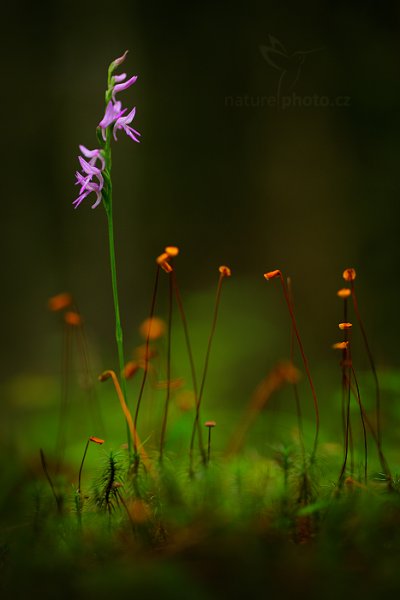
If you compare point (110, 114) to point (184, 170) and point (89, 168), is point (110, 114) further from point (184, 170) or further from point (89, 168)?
point (184, 170)

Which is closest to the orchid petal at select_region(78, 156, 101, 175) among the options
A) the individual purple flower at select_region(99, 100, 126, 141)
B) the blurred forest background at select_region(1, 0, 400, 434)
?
the individual purple flower at select_region(99, 100, 126, 141)

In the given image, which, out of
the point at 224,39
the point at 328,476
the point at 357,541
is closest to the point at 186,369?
the point at 328,476

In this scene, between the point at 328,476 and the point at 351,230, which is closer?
the point at 328,476

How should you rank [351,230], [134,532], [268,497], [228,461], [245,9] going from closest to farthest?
1. [134,532]
2. [268,497]
3. [228,461]
4. [351,230]
5. [245,9]

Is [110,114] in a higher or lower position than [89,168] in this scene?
higher

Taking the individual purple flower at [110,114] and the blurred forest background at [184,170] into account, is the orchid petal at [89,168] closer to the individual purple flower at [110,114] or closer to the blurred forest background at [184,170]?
the individual purple flower at [110,114]

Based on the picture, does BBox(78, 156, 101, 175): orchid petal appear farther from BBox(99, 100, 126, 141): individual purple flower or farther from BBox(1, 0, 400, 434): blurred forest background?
BBox(1, 0, 400, 434): blurred forest background

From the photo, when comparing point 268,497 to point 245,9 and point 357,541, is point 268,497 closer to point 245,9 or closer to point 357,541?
point 357,541

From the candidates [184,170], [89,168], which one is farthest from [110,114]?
[184,170]
